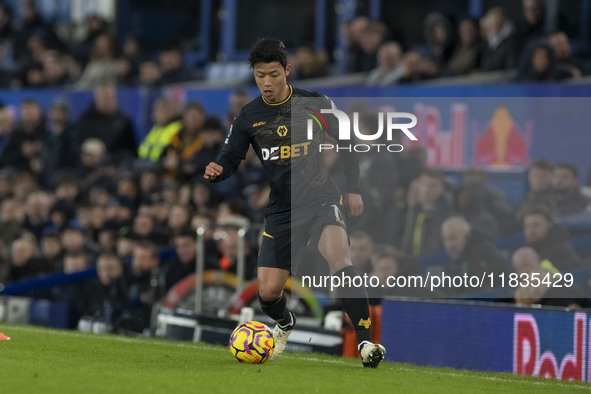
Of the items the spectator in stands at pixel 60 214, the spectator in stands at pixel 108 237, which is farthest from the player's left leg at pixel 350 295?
the spectator in stands at pixel 60 214

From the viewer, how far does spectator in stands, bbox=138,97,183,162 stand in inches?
596

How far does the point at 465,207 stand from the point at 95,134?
727 cm

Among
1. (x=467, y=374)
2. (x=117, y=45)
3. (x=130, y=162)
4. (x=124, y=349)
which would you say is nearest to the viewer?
(x=467, y=374)

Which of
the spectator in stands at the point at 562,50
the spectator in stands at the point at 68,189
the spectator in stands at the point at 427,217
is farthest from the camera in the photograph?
the spectator in stands at the point at 68,189

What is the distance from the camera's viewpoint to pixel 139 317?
11641 millimetres

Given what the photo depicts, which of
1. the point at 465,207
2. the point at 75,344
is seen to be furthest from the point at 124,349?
the point at 465,207

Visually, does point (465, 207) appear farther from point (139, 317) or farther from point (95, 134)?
point (95, 134)

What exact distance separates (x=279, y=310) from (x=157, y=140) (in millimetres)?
8310

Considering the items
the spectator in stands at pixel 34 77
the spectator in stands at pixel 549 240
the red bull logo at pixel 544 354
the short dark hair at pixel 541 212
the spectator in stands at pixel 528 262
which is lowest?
the red bull logo at pixel 544 354

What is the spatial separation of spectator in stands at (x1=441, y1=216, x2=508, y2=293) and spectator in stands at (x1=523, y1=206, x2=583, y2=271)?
1.02ft

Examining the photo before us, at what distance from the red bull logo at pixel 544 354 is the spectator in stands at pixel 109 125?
8.62m

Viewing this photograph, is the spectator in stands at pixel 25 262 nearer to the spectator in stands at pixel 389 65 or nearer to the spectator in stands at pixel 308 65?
the spectator in stands at pixel 308 65

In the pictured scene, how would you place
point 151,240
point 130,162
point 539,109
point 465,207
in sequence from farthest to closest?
point 130,162, point 151,240, point 539,109, point 465,207

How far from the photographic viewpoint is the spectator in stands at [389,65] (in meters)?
13.2
